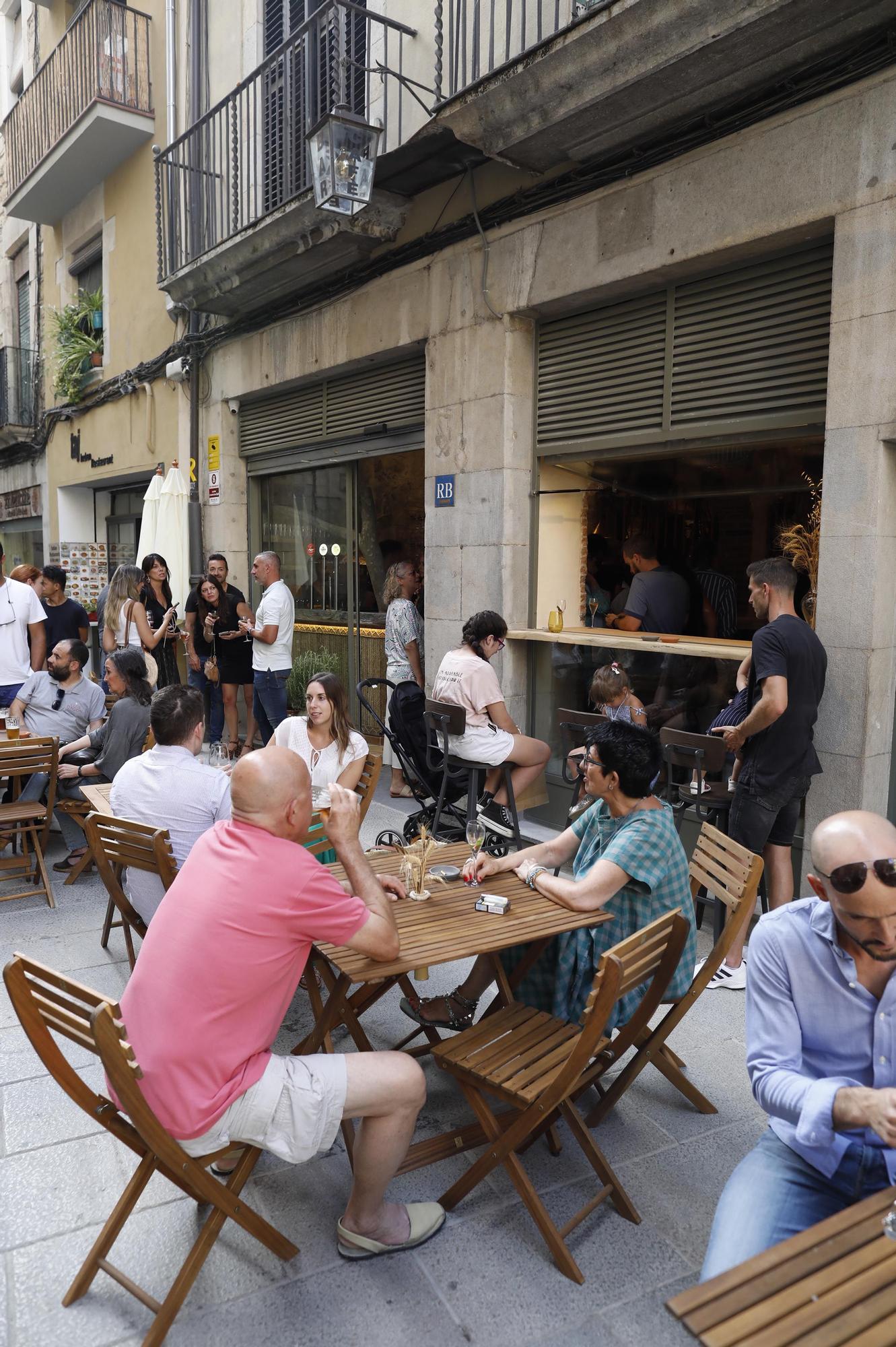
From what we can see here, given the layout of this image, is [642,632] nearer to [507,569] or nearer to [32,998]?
[507,569]

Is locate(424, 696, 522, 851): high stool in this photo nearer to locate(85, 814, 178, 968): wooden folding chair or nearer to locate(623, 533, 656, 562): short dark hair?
locate(623, 533, 656, 562): short dark hair

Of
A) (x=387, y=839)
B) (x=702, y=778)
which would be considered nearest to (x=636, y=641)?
(x=702, y=778)

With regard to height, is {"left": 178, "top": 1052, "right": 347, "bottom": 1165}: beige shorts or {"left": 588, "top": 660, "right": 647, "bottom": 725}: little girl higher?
{"left": 588, "top": 660, "right": 647, "bottom": 725}: little girl

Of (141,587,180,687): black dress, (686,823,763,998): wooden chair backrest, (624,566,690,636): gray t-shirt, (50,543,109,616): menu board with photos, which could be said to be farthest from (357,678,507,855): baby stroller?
(50,543,109,616): menu board with photos

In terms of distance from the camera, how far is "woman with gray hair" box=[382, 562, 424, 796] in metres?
7.54

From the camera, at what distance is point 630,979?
7.85 feet

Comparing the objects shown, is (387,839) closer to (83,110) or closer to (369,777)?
(369,777)

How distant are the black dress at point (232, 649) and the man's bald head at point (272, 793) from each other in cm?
626

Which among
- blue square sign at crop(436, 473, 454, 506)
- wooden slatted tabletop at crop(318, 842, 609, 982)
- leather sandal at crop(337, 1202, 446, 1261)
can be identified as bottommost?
leather sandal at crop(337, 1202, 446, 1261)

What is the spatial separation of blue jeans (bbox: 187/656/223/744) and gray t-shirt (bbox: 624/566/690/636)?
4.52 metres

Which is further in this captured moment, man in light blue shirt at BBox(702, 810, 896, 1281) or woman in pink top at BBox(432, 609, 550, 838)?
woman in pink top at BBox(432, 609, 550, 838)

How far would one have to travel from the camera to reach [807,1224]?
1.98 metres

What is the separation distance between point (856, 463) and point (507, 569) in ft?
8.78

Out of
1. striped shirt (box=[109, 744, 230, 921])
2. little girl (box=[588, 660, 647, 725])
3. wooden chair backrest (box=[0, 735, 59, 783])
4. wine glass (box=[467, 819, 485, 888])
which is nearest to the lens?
wine glass (box=[467, 819, 485, 888])
